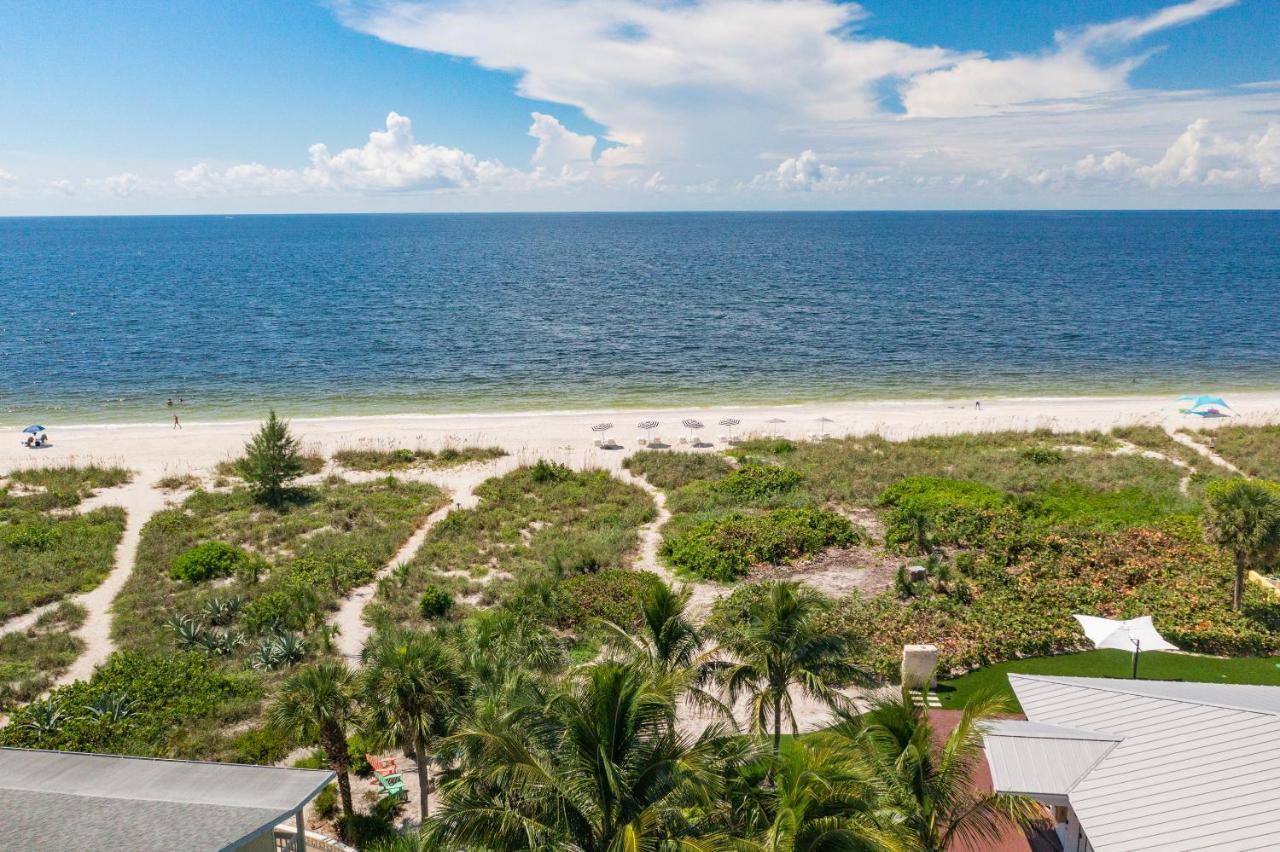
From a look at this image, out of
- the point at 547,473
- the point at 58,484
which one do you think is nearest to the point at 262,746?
the point at 547,473

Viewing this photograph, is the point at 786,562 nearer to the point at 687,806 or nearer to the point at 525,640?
the point at 525,640

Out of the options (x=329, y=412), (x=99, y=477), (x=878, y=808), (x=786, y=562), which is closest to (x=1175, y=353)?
(x=786, y=562)

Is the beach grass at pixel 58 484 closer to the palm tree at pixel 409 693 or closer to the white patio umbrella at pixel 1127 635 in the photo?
the palm tree at pixel 409 693

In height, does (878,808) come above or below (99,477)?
above

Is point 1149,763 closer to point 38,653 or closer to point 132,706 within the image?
point 132,706

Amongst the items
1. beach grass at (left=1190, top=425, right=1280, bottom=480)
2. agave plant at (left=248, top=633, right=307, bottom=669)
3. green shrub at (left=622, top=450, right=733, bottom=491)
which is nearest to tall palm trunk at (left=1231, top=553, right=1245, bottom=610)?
beach grass at (left=1190, top=425, right=1280, bottom=480)

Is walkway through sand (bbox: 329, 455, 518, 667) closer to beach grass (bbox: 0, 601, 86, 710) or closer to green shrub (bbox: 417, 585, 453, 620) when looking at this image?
green shrub (bbox: 417, 585, 453, 620)
